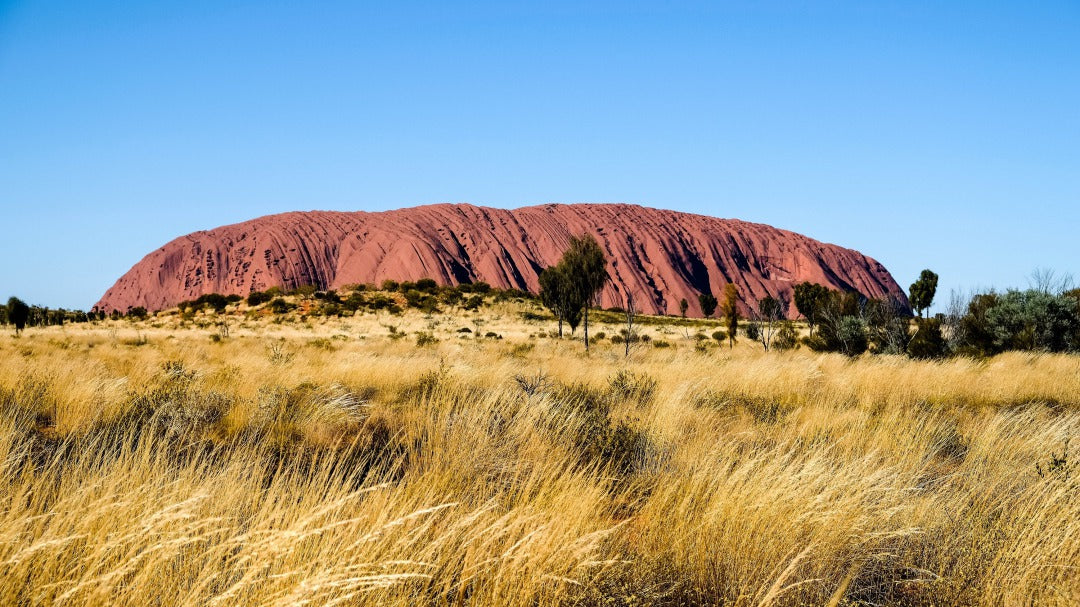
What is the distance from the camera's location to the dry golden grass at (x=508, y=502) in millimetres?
2211

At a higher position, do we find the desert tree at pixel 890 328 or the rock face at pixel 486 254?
the rock face at pixel 486 254

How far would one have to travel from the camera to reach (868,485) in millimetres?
3617

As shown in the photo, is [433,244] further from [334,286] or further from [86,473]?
[86,473]

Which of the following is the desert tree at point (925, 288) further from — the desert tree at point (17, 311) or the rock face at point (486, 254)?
the desert tree at point (17, 311)

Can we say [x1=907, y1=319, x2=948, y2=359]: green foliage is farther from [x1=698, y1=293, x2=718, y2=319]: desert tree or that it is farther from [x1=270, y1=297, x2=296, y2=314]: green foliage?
[x1=698, y1=293, x2=718, y2=319]: desert tree

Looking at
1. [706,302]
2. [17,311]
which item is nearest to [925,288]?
[706,302]

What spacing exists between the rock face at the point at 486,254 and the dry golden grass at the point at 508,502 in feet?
329

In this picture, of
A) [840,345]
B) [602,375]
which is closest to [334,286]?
[840,345]

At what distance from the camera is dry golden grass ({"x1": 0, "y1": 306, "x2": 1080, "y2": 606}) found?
2211 mm

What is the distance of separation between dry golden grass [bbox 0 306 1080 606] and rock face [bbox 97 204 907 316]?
100431 mm

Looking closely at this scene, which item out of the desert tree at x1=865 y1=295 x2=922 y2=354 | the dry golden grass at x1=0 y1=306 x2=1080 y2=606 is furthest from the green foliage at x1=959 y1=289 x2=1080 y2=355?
the dry golden grass at x1=0 y1=306 x2=1080 y2=606

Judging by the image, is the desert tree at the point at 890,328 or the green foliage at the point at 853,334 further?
the green foliage at the point at 853,334

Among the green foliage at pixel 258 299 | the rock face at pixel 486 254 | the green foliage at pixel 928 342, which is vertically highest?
the rock face at pixel 486 254

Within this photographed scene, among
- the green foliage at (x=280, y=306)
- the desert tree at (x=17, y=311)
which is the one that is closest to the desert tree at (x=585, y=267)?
the desert tree at (x=17, y=311)
